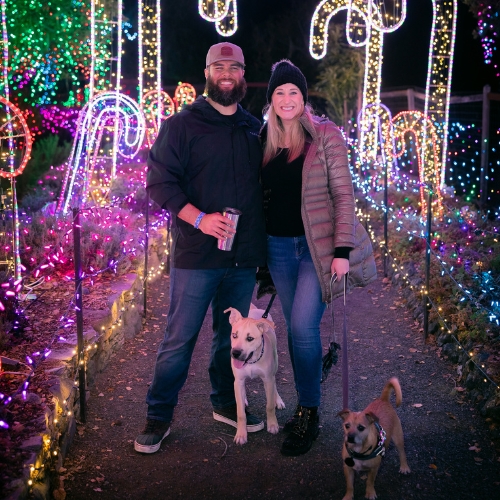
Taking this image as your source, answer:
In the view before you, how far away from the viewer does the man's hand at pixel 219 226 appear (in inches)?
145

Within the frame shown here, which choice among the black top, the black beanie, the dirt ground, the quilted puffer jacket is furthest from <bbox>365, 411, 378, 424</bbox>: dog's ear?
the black beanie

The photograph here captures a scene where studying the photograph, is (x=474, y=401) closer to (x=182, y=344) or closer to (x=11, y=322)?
(x=182, y=344)

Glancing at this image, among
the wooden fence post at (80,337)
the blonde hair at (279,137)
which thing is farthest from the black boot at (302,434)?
the blonde hair at (279,137)

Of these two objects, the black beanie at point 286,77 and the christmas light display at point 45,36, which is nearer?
the black beanie at point 286,77

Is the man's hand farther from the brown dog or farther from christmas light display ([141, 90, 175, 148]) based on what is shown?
christmas light display ([141, 90, 175, 148])

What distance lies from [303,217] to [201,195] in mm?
614

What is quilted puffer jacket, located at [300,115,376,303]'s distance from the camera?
382 cm

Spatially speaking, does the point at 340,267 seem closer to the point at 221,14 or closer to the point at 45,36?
the point at 221,14

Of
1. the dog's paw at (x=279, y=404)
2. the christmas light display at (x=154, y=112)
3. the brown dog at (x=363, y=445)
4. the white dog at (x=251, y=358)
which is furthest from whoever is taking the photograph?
the christmas light display at (x=154, y=112)

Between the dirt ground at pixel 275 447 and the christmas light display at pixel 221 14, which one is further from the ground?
the christmas light display at pixel 221 14

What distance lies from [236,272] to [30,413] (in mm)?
1420

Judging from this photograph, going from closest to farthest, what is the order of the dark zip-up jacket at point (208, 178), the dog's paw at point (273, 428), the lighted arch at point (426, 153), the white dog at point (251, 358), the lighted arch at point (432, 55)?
the dark zip-up jacket at point (208, 178) < the white dog at point (251, 358) < the dog's paw at point (273, 428) < the lighted arch at point (426, 153) < the lighted arch at point (432, 55)

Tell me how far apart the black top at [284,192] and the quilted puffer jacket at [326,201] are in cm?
9

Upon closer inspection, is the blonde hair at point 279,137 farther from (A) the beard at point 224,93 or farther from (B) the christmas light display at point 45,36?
(B) the christmas light display at point 45,36
